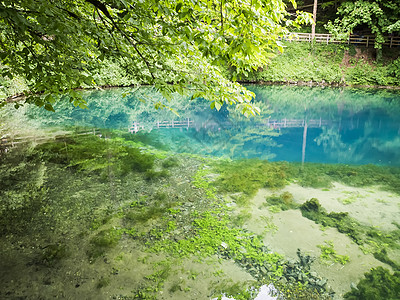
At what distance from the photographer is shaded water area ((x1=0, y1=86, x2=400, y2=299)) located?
3928mm

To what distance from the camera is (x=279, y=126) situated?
15258 millimetres

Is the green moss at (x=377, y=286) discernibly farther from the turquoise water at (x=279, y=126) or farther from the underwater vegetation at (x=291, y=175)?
the turquoise water at (x=279, y=126)

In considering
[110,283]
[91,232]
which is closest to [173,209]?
[91,232]

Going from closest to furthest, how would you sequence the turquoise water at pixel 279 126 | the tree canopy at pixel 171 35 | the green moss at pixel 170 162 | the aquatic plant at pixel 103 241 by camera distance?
the tree canopy at pixel 171 35, the aquatic plant at pixel 103 241, the green moss at pixel 170 162, the turquoise water at pixel 279 126

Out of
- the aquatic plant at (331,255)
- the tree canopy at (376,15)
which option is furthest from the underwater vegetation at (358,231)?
the tree canopy at (376,15)

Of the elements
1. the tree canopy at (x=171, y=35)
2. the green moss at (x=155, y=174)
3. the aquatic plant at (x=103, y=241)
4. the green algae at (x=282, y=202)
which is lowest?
the green algae at (x=282, y=202)

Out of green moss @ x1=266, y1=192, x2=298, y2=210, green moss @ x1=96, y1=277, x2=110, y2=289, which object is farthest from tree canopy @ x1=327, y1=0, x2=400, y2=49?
green moss @ x1=96, y1=277, x2=110, y2=289

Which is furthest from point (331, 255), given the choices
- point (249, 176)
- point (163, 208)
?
point (249, 176)

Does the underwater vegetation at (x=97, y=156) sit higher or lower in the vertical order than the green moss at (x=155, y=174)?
higher

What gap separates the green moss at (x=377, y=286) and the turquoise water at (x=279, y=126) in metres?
5.77

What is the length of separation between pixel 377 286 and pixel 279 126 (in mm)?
11917

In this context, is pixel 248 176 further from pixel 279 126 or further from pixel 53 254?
pixel 279 126

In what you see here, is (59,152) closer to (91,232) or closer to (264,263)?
(91,232)

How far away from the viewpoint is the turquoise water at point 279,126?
10766 millimetres
